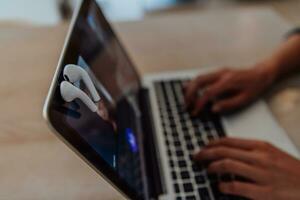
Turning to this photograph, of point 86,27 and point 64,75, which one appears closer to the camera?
point 64,75

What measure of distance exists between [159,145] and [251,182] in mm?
196

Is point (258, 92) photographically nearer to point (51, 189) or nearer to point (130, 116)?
point (130, 116)

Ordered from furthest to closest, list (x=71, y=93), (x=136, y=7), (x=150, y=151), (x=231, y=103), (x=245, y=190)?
Answer: (x=136, y=7), (x=231, y=103), (x=150, y=151), (x=245, y=190), (x=71, y=93)

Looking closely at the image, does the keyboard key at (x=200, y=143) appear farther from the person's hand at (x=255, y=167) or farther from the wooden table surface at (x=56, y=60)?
the wooden table surface at (x=56, y=60)

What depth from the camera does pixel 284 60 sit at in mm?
907

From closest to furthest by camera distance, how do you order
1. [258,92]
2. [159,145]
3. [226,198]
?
1. [226,198]
2. [159,145]
3. [258,92]

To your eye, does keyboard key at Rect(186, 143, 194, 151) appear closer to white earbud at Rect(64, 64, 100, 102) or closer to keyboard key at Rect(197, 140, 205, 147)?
keyboard key at Rect(197, 140, 205, 147)

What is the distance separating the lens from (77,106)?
1.61 feet

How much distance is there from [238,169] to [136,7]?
210 cm

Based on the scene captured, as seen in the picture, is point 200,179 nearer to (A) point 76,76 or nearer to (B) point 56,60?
(A) point 76,76

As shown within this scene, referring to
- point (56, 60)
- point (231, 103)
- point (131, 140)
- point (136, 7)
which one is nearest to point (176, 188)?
point (131, 140)

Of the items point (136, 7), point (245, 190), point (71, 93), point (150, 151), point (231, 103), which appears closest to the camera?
point (71, 93)

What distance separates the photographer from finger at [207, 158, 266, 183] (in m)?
0.62

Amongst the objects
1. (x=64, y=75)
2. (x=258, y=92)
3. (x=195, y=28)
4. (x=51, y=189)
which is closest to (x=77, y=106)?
(x=64, y=75)
